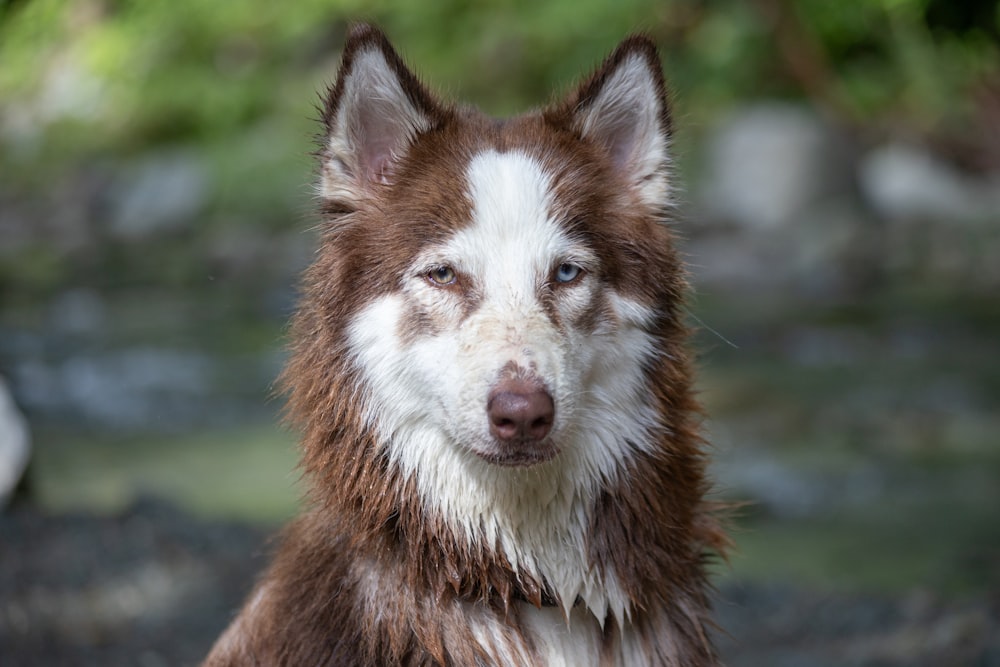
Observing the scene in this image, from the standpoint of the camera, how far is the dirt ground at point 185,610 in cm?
588

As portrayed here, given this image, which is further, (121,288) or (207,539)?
(121,288)

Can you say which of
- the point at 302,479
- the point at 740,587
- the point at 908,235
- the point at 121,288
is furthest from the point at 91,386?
the point at 908,235

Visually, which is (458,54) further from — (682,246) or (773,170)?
(682,246)

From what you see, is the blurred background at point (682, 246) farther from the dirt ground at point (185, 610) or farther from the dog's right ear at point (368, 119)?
the dog's right ear at point (368, 119)

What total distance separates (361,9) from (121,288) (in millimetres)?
8806

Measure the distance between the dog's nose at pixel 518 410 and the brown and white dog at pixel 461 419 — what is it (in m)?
→ 0.12

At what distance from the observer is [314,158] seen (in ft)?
12.3

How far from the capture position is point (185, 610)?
6.48m

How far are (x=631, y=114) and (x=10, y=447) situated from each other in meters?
5.64

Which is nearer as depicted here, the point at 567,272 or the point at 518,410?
the point at 518,410

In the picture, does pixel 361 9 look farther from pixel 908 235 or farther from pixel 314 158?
pixel 314 158

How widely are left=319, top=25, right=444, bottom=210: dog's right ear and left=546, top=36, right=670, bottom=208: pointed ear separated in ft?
1.58

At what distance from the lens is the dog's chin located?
3.24 m

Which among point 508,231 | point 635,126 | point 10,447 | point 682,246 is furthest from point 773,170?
Result: point 508,231
